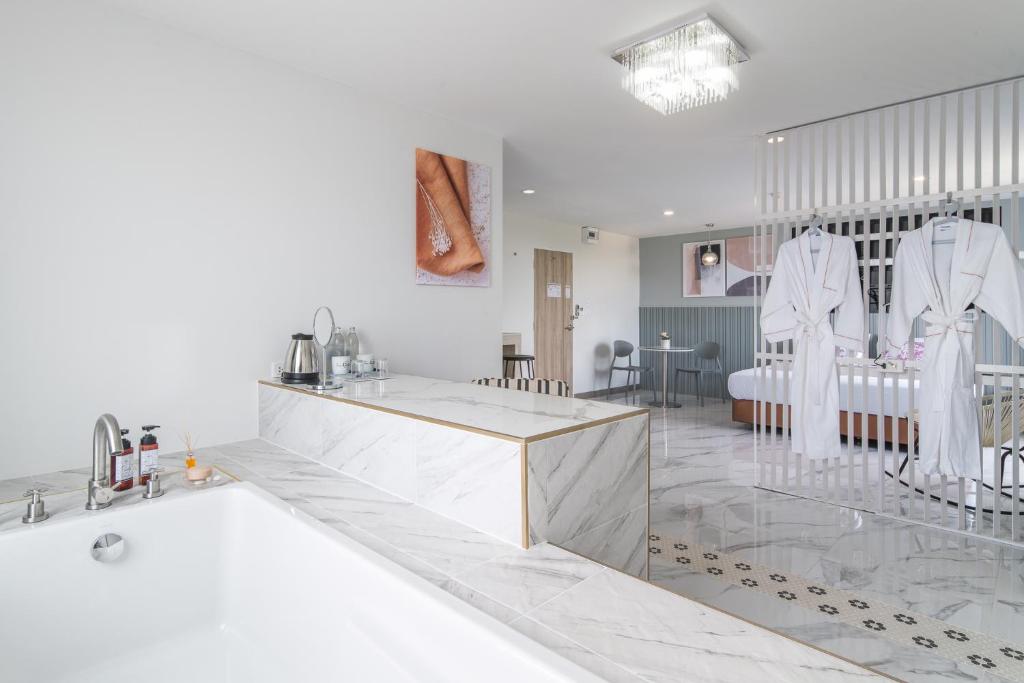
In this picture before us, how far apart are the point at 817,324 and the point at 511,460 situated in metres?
2.84

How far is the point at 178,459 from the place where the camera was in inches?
89.1

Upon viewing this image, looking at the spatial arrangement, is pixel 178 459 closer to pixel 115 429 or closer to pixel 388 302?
pixel 115 429

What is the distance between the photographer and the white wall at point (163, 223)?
2039 millimetres

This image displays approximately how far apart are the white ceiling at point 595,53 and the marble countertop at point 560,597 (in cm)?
192

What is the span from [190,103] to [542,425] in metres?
2.15

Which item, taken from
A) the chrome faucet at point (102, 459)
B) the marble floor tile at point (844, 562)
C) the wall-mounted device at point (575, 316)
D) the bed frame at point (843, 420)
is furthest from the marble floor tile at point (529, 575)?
the wall-mounted device at point (575, 316)

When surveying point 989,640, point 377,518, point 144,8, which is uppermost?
point 144,8

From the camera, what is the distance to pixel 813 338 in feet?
11.4

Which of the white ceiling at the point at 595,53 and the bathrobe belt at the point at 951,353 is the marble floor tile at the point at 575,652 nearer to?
the white ceiling at the point at 595,53

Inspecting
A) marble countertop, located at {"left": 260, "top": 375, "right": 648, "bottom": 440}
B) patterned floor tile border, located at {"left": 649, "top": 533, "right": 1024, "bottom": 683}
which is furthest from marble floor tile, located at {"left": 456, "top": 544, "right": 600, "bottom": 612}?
patterned floor tile border, located at {"left": 649, "top": 533, "right": 1024, "bottom": 683}

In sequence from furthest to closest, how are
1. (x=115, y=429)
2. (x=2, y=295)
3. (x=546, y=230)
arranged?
(x=546, y=230)
(x=2, y=295)
(x=115, y=429)

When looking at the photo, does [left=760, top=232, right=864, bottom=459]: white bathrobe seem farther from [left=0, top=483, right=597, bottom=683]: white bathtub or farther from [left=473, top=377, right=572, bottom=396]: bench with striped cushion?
[left=0, top=483, right=597, bottom=683]: white bathtub

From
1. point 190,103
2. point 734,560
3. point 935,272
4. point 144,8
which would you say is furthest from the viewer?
point 935,272

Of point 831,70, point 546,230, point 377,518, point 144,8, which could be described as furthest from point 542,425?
point 546,230
